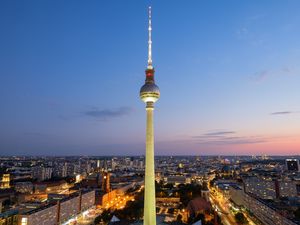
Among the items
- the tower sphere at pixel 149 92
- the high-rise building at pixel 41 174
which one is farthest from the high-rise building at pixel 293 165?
the tower sphere at pixel 149 92

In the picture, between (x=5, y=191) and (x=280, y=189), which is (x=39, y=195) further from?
(x=280, y=189)

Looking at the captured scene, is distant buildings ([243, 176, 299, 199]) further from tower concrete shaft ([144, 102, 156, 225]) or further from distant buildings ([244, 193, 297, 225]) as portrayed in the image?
tower concrete shaft ([144, 102, 156, 225])

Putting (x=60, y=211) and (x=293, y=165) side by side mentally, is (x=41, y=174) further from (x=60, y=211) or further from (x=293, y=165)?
(x=293, y=165)

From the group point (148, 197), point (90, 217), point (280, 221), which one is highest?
point (148, 197)

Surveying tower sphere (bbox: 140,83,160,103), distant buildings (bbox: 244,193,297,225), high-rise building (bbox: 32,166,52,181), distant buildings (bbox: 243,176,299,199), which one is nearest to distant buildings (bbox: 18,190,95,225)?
tower sphere (bbox: 140,83,160,103)

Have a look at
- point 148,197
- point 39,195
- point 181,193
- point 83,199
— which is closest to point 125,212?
point 83,199

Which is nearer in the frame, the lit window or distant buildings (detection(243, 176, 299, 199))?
the lit window

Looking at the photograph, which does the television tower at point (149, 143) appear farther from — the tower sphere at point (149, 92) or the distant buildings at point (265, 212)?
the distant buildings at point (265, 212)
